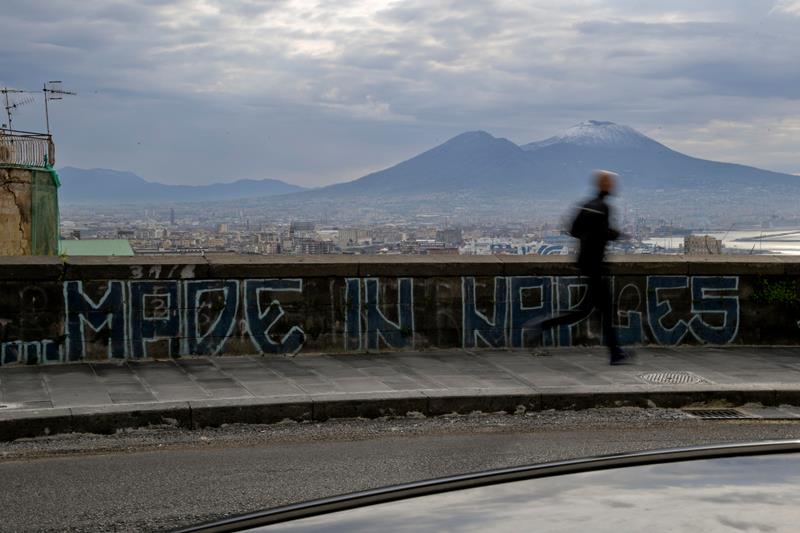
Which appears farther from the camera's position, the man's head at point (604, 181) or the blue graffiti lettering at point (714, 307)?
the blue graffiti lettering at point (714, 307)

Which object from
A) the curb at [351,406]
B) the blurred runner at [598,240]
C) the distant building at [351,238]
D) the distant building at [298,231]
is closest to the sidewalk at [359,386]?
the curb at [351,406]

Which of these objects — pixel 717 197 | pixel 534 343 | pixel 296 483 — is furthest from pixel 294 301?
pixel 717 197

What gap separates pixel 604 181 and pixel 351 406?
3644 mm

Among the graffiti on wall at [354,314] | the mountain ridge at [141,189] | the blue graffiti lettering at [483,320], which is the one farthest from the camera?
the mountain ridge at [141,189]

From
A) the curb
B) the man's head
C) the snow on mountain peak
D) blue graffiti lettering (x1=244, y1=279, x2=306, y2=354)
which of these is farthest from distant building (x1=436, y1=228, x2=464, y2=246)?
the snow on mountain peak

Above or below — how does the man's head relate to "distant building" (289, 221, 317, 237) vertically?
above

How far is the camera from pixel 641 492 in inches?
77.6

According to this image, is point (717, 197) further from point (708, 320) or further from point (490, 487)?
point (490, 487)

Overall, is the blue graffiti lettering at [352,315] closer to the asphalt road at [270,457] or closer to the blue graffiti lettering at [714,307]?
the asphalt road at [270,457]

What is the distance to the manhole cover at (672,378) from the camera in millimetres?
10055

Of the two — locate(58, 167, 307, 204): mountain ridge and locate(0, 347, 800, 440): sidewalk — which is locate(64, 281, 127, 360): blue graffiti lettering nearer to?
locate(0, 347, 800, 440): sidewalk

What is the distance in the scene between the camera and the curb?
27.0 ft

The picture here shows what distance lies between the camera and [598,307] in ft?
35.8

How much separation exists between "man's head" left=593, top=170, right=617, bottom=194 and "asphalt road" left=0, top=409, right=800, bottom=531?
2.43 m
